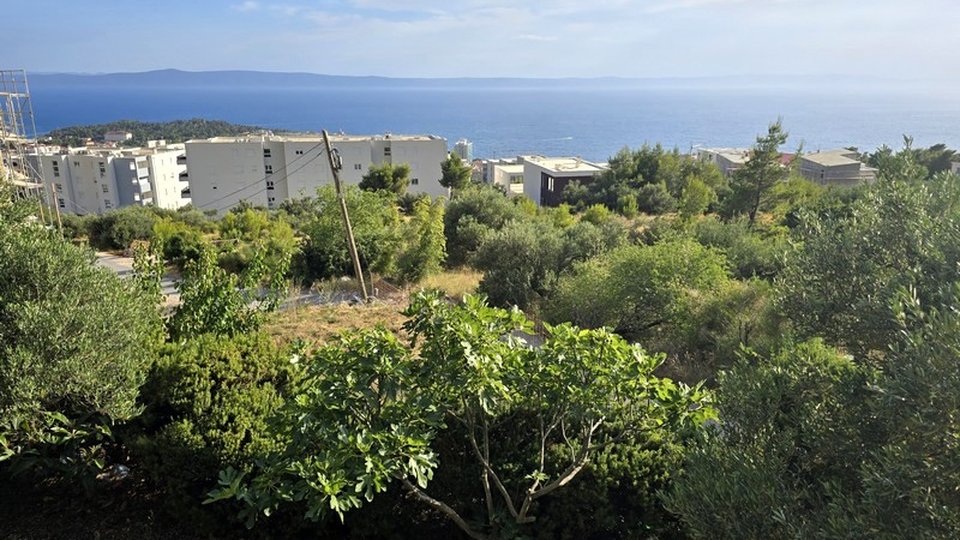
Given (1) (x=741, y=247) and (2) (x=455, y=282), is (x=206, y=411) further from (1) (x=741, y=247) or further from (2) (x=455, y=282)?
(1) (x=741, y=247)

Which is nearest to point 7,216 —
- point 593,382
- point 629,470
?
point 593,382

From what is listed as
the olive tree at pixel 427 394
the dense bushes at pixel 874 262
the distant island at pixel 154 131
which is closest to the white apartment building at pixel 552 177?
the dense bushes at pixel 874 262

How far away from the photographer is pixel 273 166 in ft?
197

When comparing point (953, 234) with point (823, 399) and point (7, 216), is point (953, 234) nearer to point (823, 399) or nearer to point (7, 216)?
point (823, 399)

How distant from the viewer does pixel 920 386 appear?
8.50 ft

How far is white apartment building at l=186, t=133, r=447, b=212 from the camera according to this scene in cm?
5681

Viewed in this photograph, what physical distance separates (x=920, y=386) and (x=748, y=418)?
1176 millimetres

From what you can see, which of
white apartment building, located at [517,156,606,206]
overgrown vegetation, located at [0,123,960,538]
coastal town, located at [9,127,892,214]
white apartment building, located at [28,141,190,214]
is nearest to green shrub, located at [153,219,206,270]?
overgrown vegetation, located at [0,123,960,538]

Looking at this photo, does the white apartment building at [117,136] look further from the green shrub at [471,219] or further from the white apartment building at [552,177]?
the green shrub at [471,219]

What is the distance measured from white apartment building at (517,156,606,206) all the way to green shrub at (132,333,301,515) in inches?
1611

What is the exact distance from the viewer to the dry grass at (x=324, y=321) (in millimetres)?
9281

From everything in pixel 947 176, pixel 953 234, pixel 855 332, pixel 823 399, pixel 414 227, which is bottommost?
pixel 414 227

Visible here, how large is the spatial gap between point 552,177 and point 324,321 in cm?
4058

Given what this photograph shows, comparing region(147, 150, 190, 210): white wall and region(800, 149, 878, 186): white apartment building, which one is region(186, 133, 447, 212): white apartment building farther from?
region(800, 149, 878, 186): white apartment building
